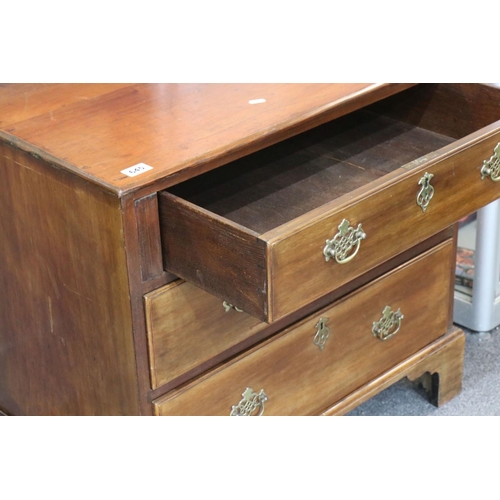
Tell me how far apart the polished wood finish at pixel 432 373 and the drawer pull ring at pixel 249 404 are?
188 mm

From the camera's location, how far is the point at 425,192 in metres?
1.47

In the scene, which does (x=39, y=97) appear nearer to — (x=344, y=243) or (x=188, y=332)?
(x=188, y=332)

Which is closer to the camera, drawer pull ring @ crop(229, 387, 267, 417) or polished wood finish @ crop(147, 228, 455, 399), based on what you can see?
polished wood finish @ crop(147, 228, 455, 399)

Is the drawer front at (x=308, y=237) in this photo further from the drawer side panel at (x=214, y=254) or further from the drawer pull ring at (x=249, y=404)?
the drawer pull ring at (x=249, y=404)

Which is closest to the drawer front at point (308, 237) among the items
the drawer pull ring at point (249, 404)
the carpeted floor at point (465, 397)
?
the drawer pull ring at point (249, 404)

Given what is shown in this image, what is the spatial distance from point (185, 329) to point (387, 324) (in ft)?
1.54

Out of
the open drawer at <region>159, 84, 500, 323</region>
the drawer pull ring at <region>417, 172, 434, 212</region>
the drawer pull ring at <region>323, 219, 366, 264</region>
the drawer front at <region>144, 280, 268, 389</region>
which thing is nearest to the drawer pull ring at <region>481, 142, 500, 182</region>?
the open drawer at <region>159, 84, 500, 323</region>

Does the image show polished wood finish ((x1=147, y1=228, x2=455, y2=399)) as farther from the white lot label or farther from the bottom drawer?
the white lot label

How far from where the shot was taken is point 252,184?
1.66 metres

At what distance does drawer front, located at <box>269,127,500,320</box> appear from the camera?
4.32 ft

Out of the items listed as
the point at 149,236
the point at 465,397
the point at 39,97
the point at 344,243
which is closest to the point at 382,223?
the point at 344,243

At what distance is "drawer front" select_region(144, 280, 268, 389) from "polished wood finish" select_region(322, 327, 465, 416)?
34 cm

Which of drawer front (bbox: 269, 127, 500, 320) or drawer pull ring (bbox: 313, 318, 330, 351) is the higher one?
drawer front (bbox: 269, 127, 500, 320)

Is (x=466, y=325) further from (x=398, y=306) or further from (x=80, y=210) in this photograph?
(x=80, y=210)
